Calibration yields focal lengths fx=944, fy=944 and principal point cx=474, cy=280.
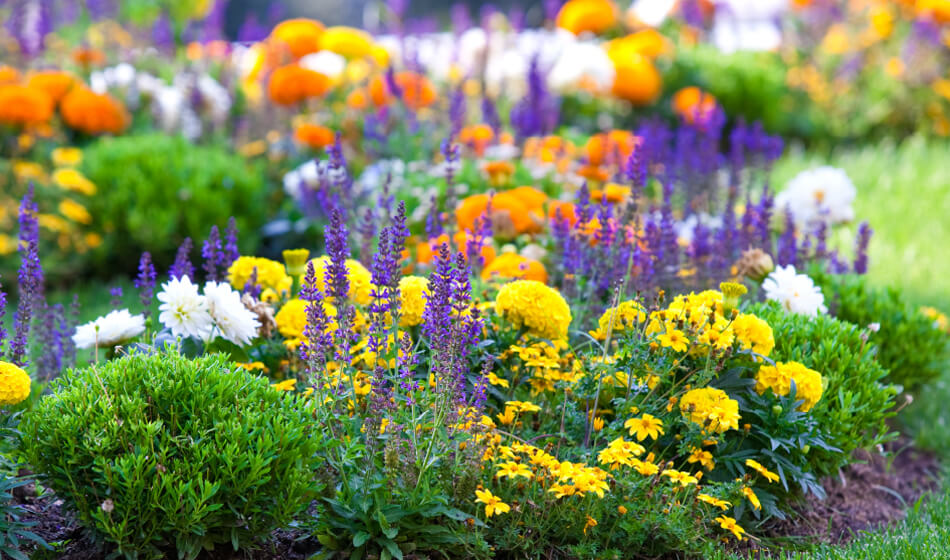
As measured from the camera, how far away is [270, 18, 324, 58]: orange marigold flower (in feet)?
24.8

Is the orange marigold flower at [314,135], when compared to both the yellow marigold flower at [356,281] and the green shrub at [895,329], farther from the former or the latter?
the green shrub at [895,329]

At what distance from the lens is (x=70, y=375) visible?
95.4 inches

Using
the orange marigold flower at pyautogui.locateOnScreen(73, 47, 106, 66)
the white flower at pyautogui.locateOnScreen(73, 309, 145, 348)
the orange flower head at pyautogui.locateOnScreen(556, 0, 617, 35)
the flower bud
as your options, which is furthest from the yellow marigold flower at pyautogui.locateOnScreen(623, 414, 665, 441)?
the orange flower head at pyautogui.locateOnScreen(556, 0, 617, 35)

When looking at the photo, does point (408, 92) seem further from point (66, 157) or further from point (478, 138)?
point (66, 157)

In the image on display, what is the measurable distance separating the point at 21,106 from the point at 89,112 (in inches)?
26.8

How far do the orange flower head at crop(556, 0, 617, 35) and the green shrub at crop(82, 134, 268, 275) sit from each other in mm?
3786

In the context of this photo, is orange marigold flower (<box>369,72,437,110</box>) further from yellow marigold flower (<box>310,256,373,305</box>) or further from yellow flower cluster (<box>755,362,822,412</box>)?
yellow flower cluster (<box>755,362,822,412</box>)

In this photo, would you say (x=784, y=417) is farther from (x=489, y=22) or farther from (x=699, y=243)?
(x=489, y=22)

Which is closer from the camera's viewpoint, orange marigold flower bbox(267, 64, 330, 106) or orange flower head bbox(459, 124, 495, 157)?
orange flower head bbox(459, 124, 495, 157)

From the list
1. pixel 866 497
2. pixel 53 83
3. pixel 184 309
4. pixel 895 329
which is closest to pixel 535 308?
pixel 184 309

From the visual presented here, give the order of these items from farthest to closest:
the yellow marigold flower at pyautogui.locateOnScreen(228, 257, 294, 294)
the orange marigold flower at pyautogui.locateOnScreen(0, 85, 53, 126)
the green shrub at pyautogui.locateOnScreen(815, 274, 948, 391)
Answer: the orange marigold flower at pyautogui.locateOnScreen(0, 85, 53, 126) → the green shrub at pyautogui.locateOnScreen(815, 274, 948, 391) → the yellow marigold flower at pyautogui.locateOnScreen(228, 257, 294, 294)

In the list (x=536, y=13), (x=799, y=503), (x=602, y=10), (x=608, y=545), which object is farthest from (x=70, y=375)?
(x=536, y=13)

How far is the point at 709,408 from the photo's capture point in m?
2.50

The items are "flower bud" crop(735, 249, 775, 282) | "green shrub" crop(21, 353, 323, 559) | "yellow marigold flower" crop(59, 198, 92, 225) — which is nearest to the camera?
"green shrub" crop(21, 353, 323, 559)
